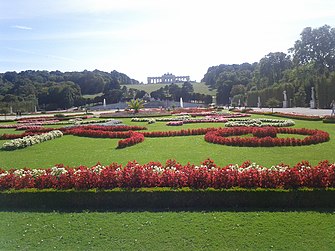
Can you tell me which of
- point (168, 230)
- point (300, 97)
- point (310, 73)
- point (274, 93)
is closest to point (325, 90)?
point (300, 97)

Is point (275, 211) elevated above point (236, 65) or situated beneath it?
situated beneath

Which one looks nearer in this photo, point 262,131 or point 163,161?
point 163,161

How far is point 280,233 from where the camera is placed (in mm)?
4723

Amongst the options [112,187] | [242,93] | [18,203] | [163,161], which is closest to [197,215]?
[112,187]

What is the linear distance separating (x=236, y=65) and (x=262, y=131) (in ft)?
363

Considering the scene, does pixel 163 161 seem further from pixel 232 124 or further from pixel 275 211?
pixel 232 124

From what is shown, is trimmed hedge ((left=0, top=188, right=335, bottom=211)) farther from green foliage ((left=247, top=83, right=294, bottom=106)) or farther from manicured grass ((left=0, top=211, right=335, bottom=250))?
green foliage ((left=247, top=83, right=294, bottom=106))

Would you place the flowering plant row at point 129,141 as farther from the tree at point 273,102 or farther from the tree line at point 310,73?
the tree at point 273,102

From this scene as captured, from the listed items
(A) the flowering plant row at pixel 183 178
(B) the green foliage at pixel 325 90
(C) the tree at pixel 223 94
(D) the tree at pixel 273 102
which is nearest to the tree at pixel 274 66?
(C) the tree at pixel 223 94

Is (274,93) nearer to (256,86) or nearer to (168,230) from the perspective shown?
(256,86)

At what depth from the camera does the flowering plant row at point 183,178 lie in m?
5.74

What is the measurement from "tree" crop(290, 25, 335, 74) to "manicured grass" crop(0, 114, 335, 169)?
38.5 m

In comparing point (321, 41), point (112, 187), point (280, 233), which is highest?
point (321, 41)

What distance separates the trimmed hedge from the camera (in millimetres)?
5566
